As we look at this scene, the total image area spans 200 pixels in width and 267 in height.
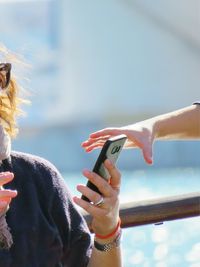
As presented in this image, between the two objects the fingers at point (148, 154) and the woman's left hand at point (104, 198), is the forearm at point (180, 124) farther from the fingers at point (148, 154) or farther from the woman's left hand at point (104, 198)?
the woman's left hand at point (104, 198)

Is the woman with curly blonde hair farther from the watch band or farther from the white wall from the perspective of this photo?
the white wall

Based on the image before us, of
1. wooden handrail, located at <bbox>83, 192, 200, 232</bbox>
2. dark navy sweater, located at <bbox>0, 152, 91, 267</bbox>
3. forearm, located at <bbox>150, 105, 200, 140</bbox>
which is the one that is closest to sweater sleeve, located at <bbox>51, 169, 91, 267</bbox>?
dark navy sweater, located at <bbox>0, 152, 91, 267</bbox>

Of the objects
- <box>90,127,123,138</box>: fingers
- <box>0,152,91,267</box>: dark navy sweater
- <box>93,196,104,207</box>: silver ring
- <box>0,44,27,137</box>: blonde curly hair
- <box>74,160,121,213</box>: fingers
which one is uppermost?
<box>0,44,27,137</box>: blonde curly hair

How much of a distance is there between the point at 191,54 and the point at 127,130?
558 inches

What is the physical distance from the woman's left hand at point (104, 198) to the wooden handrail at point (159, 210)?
0.54 feet

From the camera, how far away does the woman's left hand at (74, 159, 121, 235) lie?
103 centimetres

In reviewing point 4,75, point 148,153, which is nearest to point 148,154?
point 148,153

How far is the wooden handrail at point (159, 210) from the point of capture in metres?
1.30

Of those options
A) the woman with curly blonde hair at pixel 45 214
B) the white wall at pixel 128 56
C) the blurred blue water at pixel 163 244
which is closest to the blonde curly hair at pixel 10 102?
the woman with curly blonde hair at pixel 45 214

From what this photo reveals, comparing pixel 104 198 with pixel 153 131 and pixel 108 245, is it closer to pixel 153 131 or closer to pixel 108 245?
pixel 108 245

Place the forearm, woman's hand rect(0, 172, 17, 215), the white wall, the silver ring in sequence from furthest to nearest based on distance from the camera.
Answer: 1. the white wall
2. the forearm
3. the silver ring
4. woman's hand rect(0, 172, 17, 215)

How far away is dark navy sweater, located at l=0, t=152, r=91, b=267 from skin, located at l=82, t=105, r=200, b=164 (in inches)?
3.4

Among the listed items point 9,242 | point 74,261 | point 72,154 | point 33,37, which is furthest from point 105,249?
point 33,37

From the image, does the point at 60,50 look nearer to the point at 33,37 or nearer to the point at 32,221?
the point at 33,37
